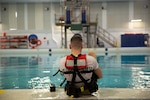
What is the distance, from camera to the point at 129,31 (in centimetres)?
2527

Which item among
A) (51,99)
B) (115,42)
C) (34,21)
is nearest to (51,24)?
(34,21)

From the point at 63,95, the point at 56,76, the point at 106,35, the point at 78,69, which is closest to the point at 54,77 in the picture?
the point at 56,76

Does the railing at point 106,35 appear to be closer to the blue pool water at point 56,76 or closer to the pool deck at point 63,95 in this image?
the blue pool water at point 56,76

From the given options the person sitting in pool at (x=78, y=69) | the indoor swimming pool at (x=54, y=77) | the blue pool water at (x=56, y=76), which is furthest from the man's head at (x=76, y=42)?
the blue pool water at (x=56, y=76)

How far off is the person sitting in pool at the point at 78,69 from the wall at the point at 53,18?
21.9m

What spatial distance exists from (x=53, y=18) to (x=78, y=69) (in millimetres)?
23077

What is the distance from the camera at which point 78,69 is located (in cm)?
296

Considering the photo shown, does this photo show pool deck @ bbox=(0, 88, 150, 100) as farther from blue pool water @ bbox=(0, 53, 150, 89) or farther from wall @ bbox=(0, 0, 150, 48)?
wall @ bbox=(0, 0, 150, 48)

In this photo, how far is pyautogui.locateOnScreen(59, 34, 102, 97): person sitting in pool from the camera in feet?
9.73

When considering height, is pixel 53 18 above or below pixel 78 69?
above

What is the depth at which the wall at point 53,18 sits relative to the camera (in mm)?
25172

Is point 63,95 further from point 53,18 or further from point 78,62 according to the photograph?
point 53,18

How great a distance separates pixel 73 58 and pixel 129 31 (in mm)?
23207

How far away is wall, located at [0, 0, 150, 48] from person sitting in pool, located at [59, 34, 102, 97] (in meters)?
21.9
